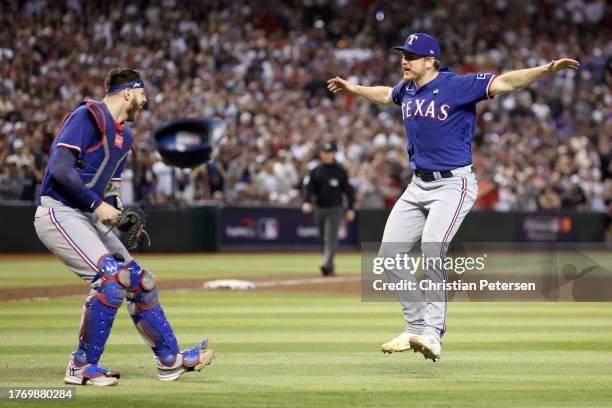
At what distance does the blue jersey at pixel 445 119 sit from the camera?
9.24 meters

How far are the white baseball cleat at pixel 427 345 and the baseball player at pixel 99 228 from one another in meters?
1.62

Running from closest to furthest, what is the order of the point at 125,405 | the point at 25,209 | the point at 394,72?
1. the point at 125,405
2. the point at 25,209
3. the point at 394,72

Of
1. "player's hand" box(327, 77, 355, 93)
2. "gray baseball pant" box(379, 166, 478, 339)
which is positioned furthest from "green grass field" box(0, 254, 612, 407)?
"player's hand" box(327, 77, 355, 93)

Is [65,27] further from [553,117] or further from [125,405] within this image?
[125,405]

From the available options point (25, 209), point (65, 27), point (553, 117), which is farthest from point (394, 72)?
point (25, 209)

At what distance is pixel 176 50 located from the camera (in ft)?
98.8

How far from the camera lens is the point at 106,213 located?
301 inches

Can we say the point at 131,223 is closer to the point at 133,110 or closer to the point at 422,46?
the point at 133,110

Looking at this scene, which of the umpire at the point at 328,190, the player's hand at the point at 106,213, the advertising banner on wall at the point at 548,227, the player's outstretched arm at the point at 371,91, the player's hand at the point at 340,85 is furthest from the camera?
the advertising banner on wall at the point at 548,227

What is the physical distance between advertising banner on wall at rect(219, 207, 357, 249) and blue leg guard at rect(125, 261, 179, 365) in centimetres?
1951

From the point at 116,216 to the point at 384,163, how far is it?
67.6ft

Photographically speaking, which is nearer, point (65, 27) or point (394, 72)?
point (65, 27)

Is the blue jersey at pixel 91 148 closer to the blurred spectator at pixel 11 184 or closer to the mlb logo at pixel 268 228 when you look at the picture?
the blurred spectator at pixel 11 184

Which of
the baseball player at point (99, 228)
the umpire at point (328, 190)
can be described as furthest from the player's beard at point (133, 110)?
the umpire at point (328, 190)
